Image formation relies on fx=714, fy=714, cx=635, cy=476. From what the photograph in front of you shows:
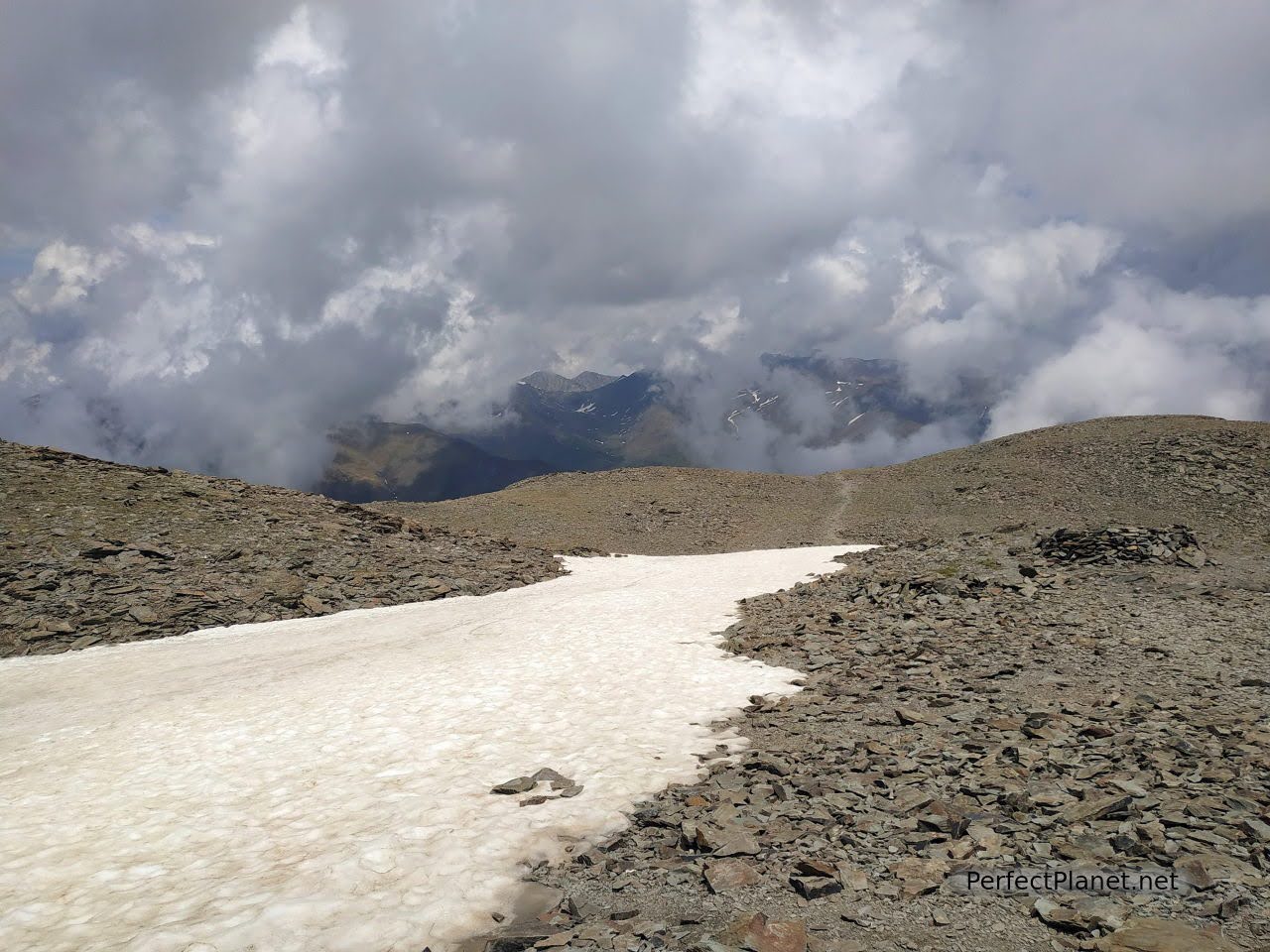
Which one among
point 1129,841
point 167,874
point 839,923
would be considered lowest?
point 167,874

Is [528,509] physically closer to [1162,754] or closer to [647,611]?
[647,611]

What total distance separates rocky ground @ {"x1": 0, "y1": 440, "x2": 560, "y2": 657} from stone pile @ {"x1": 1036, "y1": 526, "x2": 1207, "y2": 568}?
23.5 m

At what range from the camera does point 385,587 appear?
1208 inches

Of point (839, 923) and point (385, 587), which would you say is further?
point (385, 587)

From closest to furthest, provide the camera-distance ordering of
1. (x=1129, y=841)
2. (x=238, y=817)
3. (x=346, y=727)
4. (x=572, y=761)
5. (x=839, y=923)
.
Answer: (x=839, y=923) < (x=1129, y=841) < (x=238, y=817) < (x=572, y=761) < (x=346, y=727)

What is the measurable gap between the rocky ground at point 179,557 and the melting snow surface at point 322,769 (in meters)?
2.23

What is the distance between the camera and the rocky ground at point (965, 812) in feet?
20.1

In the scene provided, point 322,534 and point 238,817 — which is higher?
point 322,534

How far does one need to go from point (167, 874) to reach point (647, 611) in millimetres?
18849

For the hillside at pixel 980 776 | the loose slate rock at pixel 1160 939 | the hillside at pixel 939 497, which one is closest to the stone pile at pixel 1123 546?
the hillside at pixel 980 776

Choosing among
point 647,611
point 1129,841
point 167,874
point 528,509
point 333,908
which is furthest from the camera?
point 528,509

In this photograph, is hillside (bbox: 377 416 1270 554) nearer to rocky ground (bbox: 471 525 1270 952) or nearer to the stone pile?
the stone pile

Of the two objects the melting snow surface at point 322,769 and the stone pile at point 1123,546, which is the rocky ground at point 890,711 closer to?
the stone pile at point 1123,546

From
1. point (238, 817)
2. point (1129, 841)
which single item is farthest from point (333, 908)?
point (1129, 841)
